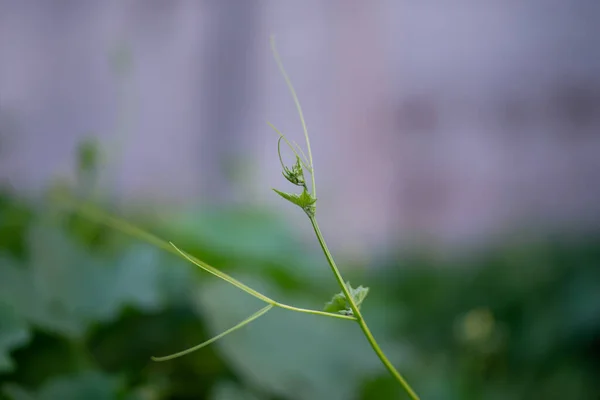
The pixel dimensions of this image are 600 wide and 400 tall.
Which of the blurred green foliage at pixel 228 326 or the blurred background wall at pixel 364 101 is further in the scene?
the blurred background wall at pixel 364 101

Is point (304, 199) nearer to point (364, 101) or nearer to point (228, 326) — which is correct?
point (228, 326)

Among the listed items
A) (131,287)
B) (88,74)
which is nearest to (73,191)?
(131,287)

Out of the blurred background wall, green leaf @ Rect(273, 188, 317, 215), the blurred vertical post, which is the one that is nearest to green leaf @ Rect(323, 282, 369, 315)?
green leaf @ Rect(273, 188, 317, 215)

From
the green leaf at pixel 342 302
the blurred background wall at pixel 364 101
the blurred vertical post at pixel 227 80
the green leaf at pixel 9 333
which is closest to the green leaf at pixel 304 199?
the green leaf at pixel 342 302

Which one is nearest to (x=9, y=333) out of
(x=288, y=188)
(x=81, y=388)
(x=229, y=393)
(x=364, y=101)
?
(x=81, y=388)

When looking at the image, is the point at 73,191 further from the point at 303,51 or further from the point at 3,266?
the point at 303,51

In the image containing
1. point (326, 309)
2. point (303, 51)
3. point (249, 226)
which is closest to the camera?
point (326, 309)

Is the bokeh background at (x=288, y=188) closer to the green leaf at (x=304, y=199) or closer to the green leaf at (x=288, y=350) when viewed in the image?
the green leaf at (x=288, y=350)
